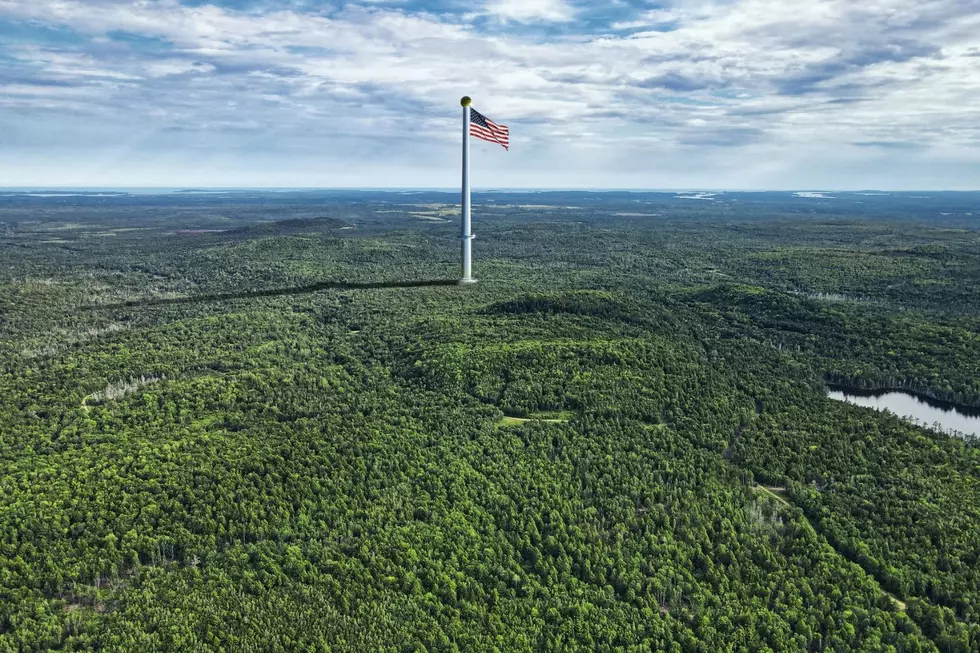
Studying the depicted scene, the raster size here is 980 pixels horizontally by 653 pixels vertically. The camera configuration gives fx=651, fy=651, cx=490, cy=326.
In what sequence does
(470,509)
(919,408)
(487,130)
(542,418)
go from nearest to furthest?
(487,130) < (470,509) < (542,418) < (919,408)

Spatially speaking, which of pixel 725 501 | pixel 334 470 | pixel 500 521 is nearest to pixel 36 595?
pixel 334 470

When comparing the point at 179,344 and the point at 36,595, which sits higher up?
the point at 179,344

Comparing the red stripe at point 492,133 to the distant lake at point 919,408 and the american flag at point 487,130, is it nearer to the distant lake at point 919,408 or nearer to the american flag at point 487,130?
the american flag at point 487,130

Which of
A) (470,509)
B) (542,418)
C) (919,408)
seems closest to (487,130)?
(470,509)

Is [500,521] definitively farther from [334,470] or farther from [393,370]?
[393,370]

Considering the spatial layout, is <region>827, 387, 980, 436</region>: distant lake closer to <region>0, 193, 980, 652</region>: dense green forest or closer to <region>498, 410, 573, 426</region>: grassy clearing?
<region>0, 193, 980, 652</region>: dense green forest

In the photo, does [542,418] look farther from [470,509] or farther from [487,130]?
[487,130]
